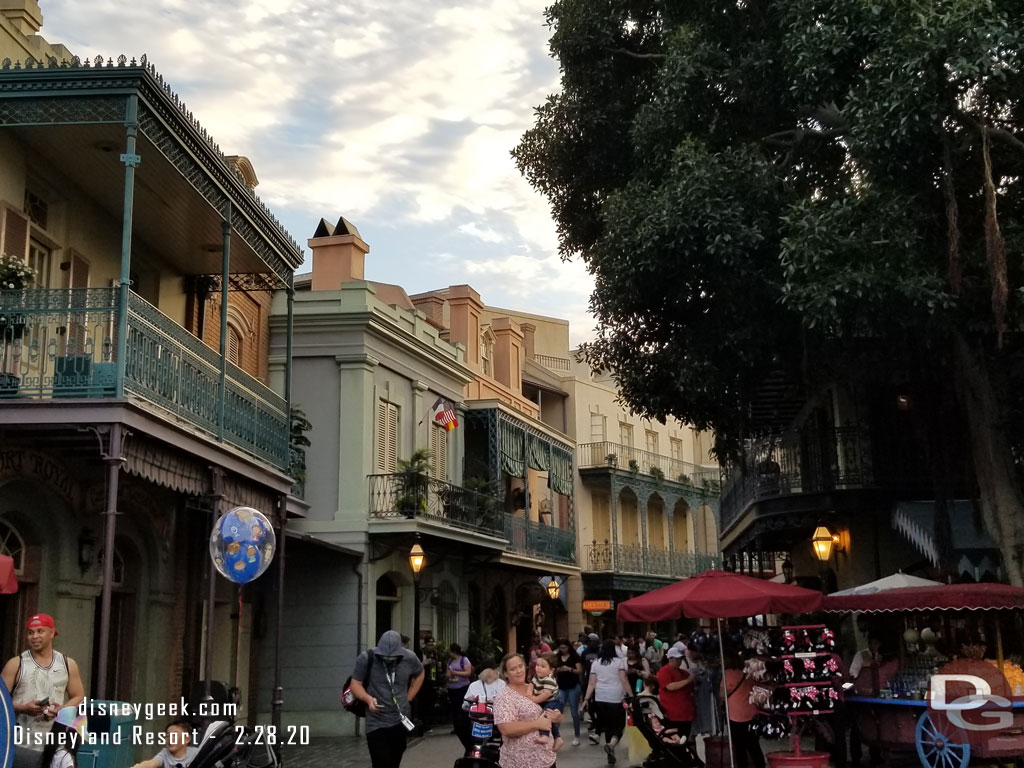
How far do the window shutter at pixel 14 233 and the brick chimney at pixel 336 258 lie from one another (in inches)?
503

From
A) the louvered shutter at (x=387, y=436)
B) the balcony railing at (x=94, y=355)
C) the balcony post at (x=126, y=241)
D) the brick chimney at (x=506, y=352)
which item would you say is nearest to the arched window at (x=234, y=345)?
the louvered shutter at (x=387, y=436)

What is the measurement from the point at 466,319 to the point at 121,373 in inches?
756

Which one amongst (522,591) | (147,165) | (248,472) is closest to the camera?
(147,165)

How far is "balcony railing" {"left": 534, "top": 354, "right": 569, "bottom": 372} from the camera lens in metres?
45.2

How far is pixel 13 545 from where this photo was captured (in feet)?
41.1

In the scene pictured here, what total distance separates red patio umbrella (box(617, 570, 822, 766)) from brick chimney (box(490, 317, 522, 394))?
20837mm

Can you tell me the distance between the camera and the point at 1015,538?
13.5 meters

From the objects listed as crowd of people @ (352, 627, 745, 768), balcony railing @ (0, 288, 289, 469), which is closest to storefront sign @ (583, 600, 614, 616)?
crowd of people @ (352, 627, 745, 768)

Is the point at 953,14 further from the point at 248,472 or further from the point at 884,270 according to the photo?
the point at 248,472

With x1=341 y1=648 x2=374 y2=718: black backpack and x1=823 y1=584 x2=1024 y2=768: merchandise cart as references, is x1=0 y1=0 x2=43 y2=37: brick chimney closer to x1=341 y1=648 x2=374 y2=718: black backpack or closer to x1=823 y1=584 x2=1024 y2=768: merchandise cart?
x1=341 y1=648 x2=374 y2=718: black backpack

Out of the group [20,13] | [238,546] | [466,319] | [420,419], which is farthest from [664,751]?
[466,319]

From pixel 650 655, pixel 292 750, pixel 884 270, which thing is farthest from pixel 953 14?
pixel 650 655

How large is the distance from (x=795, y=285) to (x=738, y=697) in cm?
456

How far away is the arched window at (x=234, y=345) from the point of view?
66.0 ft
